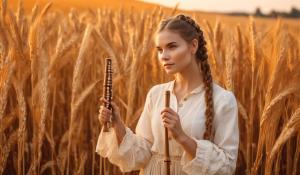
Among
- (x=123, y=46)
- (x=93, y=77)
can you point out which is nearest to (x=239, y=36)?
(x=123, y=46)

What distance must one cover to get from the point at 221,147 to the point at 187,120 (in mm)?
142

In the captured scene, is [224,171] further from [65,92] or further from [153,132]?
[65,92]

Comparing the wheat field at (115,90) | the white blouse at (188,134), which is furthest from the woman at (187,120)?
the wheat field at (115,90)

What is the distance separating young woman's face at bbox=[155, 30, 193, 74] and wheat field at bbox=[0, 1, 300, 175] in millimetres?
660

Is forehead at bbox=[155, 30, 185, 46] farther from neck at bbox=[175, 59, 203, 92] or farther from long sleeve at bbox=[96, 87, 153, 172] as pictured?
long sleeve at bbox=[96, 87, 153, 172]

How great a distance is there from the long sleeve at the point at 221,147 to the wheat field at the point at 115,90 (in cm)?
49

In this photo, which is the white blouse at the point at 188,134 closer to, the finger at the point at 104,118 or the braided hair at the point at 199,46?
the braided hair at the point at 199,46

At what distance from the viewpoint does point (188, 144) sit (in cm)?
204

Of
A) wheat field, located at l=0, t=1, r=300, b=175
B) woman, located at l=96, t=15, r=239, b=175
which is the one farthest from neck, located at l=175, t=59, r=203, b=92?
wheat field, located at l=0, t=1, r=300, b=175

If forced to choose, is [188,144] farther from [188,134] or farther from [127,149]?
[127,149]

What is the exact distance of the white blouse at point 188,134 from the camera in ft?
7.00

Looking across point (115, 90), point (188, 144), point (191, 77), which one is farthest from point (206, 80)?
point (115, 90)

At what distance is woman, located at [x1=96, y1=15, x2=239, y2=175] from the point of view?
2135 mm

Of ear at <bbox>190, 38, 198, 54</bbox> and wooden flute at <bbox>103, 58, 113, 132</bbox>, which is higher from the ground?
ear at <bbox>190, 38, 198, 54</bbox>
